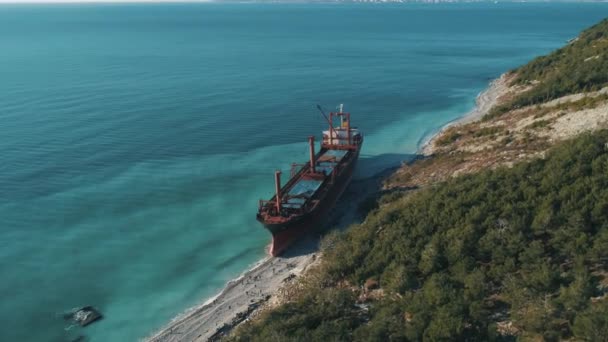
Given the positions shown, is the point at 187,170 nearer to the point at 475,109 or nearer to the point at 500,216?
the point at 500,216

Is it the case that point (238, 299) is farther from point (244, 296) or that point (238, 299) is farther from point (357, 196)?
point (357, 196)

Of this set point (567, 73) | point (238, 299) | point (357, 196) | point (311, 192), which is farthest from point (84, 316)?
point (567, 73)

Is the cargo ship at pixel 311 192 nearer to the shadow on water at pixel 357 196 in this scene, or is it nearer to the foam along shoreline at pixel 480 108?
the shadow on water at pixel 357 196

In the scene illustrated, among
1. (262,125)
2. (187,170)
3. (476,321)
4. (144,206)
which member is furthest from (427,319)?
(262,125)

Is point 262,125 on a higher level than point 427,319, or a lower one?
higher

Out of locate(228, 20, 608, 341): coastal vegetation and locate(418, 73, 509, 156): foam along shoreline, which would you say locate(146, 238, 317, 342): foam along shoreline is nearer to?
locate(228, 20, 608, 341): coastal vegetation

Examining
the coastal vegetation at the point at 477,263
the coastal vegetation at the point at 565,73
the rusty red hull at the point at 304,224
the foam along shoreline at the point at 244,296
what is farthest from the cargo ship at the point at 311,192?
the coastal vegetation at the point at 565,73
